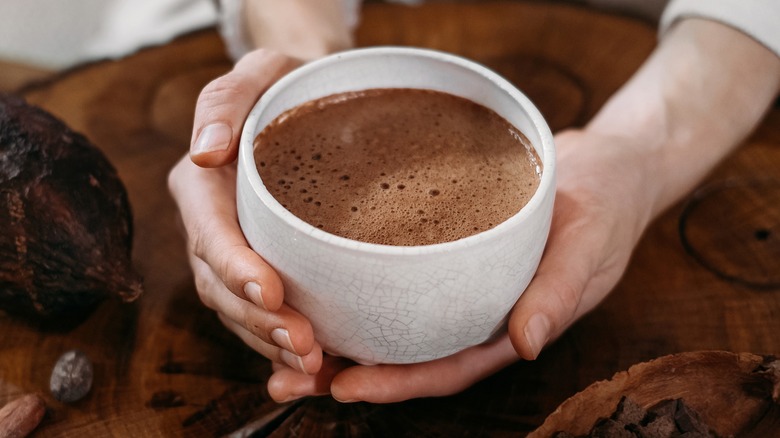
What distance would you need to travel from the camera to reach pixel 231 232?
67 cm

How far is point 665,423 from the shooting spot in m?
0.67

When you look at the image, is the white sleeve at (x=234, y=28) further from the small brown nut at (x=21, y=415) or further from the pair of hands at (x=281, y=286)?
the small brown nut at (x=21, y=415)

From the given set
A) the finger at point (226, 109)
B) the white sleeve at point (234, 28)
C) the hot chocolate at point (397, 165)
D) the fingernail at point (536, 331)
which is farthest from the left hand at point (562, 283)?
the white sleeve at point (234, 28)

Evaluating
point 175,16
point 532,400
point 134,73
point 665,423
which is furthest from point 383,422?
point 175,16

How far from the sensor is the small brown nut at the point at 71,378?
0.75 metres

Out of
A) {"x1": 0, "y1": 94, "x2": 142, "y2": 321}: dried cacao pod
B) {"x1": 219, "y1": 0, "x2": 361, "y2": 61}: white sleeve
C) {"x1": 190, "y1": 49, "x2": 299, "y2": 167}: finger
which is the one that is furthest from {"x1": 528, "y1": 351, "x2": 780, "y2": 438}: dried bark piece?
{"x1": 219, "y1": 0, "x2": 361, "y2": 61}: white sleeve

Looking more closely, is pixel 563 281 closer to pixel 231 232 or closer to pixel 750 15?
pixel 231 232

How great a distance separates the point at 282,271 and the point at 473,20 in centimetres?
77

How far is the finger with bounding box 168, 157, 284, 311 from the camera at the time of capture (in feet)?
2.00

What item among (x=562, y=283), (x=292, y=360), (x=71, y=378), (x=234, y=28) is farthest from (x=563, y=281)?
(x=234, y=28)

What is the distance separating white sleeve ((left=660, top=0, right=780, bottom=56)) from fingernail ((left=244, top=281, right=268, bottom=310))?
2.44ft

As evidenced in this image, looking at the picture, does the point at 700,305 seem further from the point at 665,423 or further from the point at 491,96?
the point at 491,96

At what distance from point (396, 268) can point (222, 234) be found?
0.63ft

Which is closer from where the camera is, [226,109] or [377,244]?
[377,244]
